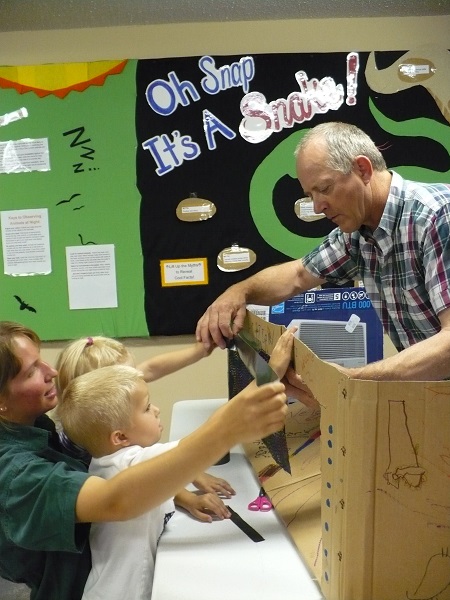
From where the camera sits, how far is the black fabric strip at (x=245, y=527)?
1.07 m

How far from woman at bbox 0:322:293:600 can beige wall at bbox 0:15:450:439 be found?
1.65 metres

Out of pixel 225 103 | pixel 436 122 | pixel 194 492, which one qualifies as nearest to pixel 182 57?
pixel 225 103

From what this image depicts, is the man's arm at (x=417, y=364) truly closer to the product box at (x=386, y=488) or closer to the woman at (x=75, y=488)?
the woman at (x=75, y=488)

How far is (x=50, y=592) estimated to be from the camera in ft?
3.68

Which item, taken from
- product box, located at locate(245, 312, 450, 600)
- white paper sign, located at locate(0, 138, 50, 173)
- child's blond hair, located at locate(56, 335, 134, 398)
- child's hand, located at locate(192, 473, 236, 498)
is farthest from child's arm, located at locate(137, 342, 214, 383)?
white paper sign, located at locate(0, 138, 50, 173)

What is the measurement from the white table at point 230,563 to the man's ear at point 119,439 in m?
0.18

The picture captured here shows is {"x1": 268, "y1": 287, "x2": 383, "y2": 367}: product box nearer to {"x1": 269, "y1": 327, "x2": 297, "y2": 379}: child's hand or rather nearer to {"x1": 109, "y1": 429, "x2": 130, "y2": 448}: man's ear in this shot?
{"x1": 269, "y1": 327, "x2": 297, "y2": 379}: child's hand

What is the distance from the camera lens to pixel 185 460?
2.96ft

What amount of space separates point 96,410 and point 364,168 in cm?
94

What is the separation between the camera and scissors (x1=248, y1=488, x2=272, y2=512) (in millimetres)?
1192

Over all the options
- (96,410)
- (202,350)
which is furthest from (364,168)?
(96,410)

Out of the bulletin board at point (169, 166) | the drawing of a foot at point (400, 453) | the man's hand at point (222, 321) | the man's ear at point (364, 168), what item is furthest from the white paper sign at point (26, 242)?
the drawing of a foot at point (400, 453)

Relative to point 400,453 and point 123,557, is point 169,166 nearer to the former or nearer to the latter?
point 123,557

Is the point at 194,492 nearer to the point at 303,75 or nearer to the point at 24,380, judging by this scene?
the point at 24,380
